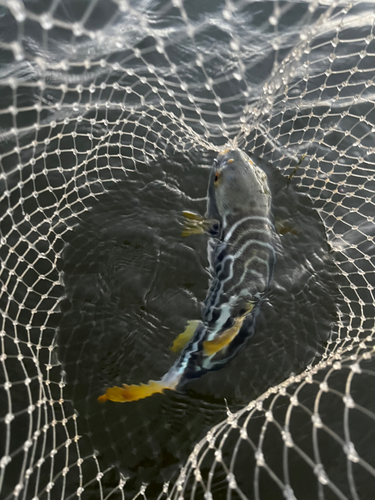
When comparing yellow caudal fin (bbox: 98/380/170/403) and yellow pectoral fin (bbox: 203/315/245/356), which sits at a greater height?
yellow pectoral fin (bbox: 203/315/245/356)

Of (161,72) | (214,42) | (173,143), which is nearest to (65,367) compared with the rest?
(173,143)

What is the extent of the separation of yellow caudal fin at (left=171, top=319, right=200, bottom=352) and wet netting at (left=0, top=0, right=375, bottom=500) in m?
0.09

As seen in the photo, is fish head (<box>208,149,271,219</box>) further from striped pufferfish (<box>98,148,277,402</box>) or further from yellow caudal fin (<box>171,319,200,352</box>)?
yellow caudal fin (<box>171,319,200,352</box>)

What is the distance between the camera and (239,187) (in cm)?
293

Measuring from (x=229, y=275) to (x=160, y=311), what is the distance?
641 mm

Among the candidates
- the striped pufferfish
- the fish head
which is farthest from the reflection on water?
the fish head

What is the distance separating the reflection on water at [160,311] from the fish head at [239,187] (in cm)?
42

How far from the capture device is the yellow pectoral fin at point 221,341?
254 cm

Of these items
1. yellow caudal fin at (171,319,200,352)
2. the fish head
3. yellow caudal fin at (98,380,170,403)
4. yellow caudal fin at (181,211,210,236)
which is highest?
the fish head

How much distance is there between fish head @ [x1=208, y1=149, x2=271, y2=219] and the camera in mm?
2893

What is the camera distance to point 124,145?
3484 millimetres

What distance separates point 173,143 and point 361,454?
305 centimetres

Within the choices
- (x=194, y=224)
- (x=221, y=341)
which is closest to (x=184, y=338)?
(x=221, y=341)

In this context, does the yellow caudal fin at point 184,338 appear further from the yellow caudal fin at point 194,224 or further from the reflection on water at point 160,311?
the yellow caudal fin at point 194,224
